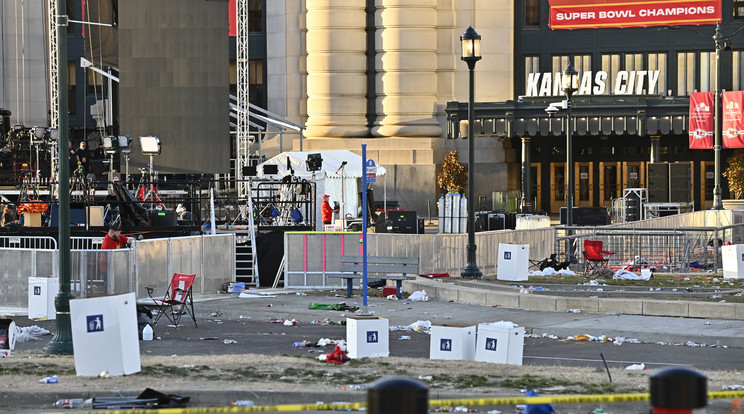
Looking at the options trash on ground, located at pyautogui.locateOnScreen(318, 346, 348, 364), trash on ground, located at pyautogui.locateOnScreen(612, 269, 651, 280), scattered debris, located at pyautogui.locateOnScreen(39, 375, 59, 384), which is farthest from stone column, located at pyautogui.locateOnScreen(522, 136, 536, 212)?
scattered debris, located at pyautogui.locateOnScreen(39, 375, 59, 384)

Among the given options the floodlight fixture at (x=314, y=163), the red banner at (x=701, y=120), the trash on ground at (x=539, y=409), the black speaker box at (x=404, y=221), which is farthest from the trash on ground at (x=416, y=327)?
the red banner at (x=701, y=120)

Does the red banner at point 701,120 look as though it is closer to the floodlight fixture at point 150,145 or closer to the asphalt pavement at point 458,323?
the floodlight fixture at point 150,145

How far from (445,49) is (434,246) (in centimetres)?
3332

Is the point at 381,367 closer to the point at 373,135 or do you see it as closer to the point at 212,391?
the point at 212,391

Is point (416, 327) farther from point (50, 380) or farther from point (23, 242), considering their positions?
point (23, 242)

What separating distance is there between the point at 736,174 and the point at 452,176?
41.2ft

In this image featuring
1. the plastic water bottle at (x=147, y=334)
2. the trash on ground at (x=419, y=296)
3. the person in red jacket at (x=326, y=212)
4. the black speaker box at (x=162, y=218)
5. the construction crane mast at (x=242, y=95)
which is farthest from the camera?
the construction crane mast at (x=242, y=95)

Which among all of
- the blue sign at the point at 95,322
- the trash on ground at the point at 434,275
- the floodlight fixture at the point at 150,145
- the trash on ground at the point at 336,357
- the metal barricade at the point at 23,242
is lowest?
the trash on ground at the point at 336,357

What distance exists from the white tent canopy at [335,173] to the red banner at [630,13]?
1591 centimetres

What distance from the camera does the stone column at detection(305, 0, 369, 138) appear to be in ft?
193

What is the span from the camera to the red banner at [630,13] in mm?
57406

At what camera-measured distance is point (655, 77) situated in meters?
58.6

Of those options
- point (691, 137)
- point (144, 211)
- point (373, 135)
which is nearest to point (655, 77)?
point (691, 137)

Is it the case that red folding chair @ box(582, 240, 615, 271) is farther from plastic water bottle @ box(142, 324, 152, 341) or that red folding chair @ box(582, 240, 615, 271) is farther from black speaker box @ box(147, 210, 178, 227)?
black speaker box @ box(147, 210, 178, 227)
